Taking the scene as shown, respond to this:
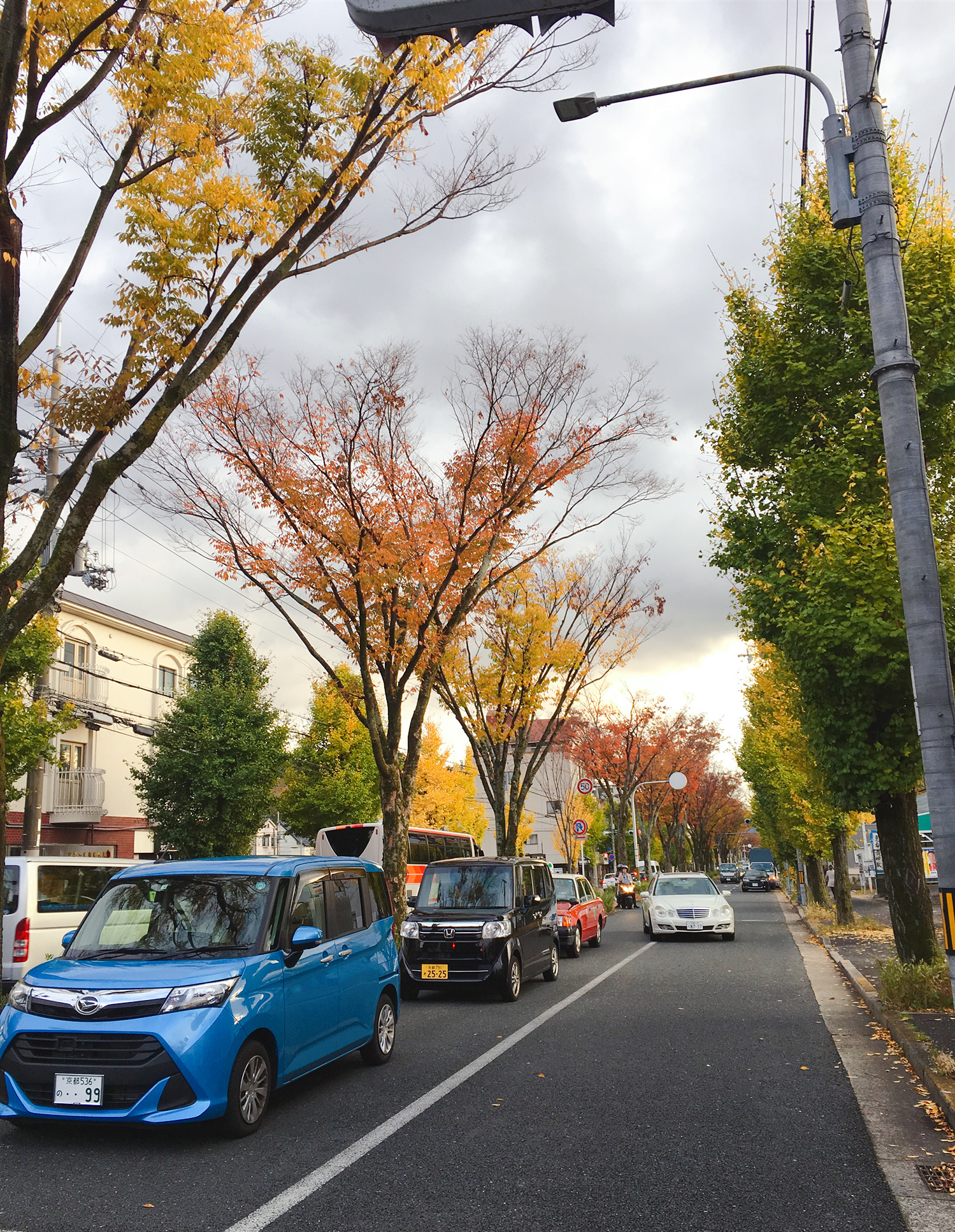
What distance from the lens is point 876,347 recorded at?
21.2 feet

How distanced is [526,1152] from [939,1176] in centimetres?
223

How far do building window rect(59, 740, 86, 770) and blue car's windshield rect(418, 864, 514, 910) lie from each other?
2236cm

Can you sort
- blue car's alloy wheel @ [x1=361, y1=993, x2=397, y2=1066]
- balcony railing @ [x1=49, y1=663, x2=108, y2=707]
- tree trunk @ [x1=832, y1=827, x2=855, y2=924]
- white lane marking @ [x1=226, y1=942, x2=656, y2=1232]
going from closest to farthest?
white lane marking @ [x1=226, y1=942, x2=656, y2=1232] → blue car's alloy wheel @ [x1=361, y1=993, x2=397, y2=1066] → tree trunk @ [x1=832, y1=827, x2=855, y2=924] → balcony railing @ [x1=49, y1=663, x2=108, y2=707]

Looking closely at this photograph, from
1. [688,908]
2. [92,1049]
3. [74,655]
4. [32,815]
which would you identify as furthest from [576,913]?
[74,655]

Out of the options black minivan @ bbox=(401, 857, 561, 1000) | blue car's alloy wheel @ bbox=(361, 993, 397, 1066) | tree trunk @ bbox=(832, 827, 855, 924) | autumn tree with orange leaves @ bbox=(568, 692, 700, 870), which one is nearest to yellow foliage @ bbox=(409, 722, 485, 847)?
autumn tree with orange leaves @ bbox=(568, 692, 700, 870)

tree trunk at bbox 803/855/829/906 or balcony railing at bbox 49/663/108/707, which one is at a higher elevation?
balcony railing at bbox 49/663/108/707

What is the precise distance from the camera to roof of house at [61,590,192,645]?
32594 millimetres

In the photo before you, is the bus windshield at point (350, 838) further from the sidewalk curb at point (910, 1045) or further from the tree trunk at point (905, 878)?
the tree trunk at point (905, 878)

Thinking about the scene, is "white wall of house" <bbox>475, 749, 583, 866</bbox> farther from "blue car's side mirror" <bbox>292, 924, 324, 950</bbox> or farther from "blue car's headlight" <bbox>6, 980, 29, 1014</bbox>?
"blue car's headlight" <bbox>6, 980, 29, 1014</bbox>

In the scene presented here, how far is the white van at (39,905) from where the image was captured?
11961 mm

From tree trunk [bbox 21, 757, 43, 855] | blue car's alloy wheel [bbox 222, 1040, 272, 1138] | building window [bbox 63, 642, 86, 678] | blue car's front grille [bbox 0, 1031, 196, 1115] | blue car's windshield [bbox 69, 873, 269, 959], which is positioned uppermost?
building window [bbox 63, 642, 86, 678]

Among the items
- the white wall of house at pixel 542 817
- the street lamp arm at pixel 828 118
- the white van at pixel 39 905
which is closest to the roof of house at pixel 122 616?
the white van at pixel 39 905

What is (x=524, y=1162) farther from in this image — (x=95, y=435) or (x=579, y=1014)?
(x=95, y=435)

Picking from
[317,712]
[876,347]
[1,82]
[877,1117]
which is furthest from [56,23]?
[317,712]
